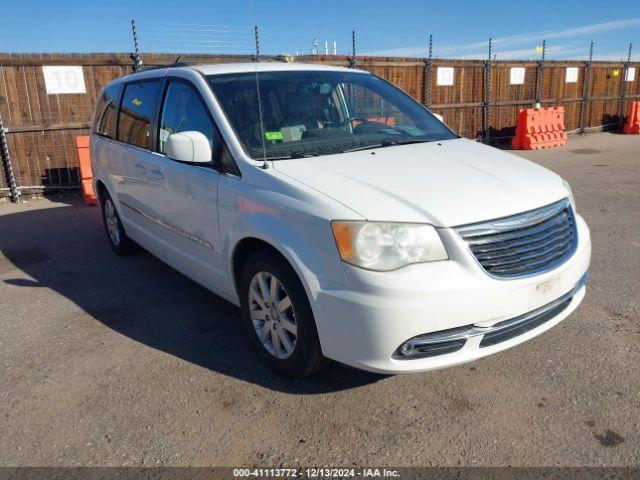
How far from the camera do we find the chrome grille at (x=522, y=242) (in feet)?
8.44

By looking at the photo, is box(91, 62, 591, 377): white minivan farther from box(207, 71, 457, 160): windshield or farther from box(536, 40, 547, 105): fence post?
box(536, 40, 547, 105): fence post

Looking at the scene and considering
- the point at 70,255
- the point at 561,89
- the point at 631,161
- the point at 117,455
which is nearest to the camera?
the point at 117,455

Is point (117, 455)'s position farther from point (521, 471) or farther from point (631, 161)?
point (631, 161)

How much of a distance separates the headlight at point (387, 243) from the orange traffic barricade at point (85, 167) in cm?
719

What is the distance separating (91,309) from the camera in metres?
4.38

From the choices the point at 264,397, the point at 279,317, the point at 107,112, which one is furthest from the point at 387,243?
the point at 107,112

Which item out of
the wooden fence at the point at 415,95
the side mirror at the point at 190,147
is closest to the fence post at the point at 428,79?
the wooden fence at the point at 415,95

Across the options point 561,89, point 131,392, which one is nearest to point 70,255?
point 131,392

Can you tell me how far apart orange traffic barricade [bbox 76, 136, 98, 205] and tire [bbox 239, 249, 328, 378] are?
6342 mm

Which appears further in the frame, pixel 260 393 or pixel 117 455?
pixel 260 393

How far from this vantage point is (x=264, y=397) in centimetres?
301

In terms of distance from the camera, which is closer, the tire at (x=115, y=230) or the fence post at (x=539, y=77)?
the tire at (x=115, y=230)

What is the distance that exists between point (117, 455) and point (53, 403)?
28.5 inches

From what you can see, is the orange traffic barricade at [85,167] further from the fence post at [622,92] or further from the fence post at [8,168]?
the fence post at [622,92]
